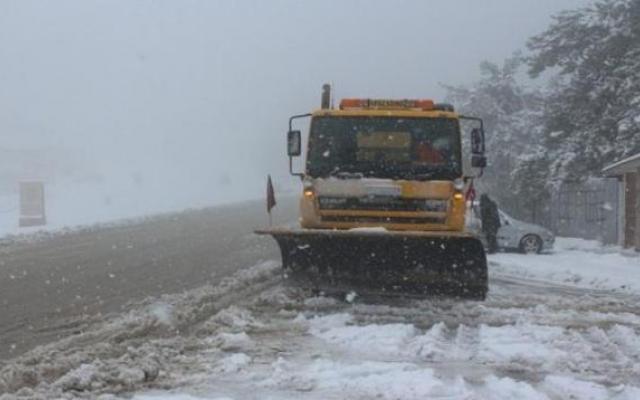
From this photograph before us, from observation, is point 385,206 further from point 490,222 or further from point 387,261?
point 490,222

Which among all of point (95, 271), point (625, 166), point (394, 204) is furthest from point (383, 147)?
point (625, 166)

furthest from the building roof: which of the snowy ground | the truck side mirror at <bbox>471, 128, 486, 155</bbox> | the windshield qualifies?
the windshield

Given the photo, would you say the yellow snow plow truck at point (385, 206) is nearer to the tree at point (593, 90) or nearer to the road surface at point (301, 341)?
the road surface at point (301, 341)

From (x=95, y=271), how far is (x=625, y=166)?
14610 millimetres

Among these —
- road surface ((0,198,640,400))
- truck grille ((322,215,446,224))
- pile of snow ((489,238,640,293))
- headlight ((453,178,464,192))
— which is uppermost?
headlight ((453,178,464,192))

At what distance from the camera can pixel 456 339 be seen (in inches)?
320

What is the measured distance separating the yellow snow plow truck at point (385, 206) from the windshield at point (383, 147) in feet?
0.05

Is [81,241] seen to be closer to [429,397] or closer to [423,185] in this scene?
[423,185]

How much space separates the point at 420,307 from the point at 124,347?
403cm

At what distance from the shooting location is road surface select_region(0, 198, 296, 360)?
9.40 metres

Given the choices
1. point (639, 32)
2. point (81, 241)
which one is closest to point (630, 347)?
point (81, 241)

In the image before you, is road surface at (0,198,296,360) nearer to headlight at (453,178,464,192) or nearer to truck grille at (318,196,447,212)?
truck grille at (318,196,447,212)

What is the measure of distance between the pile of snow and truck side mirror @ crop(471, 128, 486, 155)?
360cm

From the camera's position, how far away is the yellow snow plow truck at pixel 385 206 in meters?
10.1
